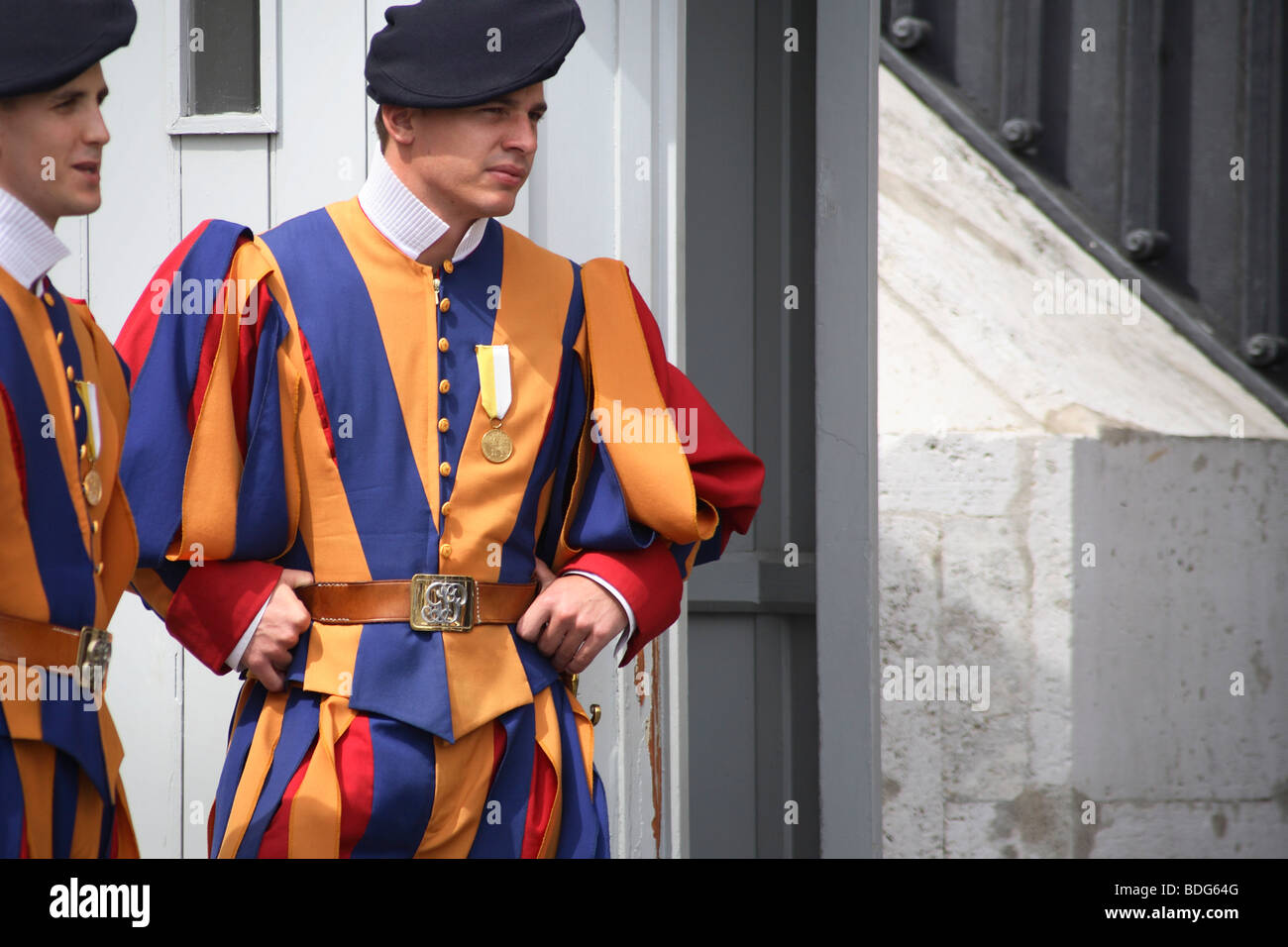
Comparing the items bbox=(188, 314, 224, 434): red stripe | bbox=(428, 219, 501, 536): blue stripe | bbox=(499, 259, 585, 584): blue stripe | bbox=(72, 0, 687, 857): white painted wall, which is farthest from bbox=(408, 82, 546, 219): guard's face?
bbox=(72, 0, 687, 857): white painted wall

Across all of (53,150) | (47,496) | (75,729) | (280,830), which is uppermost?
(53,150)

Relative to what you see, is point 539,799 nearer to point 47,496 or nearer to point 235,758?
point 235,758

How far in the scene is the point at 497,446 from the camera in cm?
182

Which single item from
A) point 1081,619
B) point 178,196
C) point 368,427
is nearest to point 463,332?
point 368,427

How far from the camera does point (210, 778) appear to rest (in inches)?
90.5

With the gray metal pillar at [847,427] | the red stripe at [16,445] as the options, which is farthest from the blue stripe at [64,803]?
the gray metal pillar at [847,427]

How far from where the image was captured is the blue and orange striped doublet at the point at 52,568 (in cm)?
140

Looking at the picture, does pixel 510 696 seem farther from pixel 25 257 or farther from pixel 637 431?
pixel 25 257

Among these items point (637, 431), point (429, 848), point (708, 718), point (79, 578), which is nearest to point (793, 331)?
point (708, 718)

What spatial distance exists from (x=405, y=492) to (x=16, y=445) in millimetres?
493

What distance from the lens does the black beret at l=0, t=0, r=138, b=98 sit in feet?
4.64

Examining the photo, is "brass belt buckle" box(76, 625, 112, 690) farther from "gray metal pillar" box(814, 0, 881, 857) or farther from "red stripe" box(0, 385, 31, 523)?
"gray metal pillar" box(814, 0, 881, 857)

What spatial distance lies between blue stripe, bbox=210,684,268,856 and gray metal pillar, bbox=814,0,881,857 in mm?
1390
